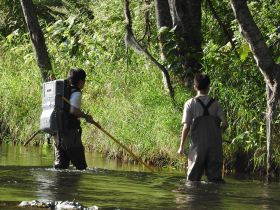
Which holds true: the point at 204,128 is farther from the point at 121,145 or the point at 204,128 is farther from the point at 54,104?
the point at 121,145

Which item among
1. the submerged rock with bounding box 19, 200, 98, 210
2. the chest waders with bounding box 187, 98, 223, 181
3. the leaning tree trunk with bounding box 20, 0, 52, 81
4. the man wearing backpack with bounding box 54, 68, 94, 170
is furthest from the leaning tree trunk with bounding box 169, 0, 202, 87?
the submerged rock with bounding box 19, 200, 98, 210

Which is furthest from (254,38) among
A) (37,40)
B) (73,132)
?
(37,40)

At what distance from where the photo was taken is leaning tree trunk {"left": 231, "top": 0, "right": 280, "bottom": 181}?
12289mm

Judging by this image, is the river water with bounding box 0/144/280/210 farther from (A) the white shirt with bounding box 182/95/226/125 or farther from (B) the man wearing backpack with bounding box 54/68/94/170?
(A) the white shirt with bounding box 182/95/226/125

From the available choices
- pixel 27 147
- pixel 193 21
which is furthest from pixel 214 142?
pixel 27 147

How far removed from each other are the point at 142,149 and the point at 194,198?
551 cm

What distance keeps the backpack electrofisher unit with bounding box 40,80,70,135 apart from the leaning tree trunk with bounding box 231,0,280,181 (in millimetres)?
2681

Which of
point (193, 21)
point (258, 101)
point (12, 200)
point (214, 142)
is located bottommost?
point (12, 200)

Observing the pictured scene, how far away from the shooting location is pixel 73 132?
1268 cm

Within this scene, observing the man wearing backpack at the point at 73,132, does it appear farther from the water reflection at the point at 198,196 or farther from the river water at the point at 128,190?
the water reflection at the point at 198,196

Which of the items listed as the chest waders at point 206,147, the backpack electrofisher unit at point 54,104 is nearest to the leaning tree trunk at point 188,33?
the backpack electrofisher unit at point 54,104

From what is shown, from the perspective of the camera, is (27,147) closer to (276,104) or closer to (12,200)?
(276,104)

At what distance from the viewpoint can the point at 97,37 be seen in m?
19.8

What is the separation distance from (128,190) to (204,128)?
1366mm
